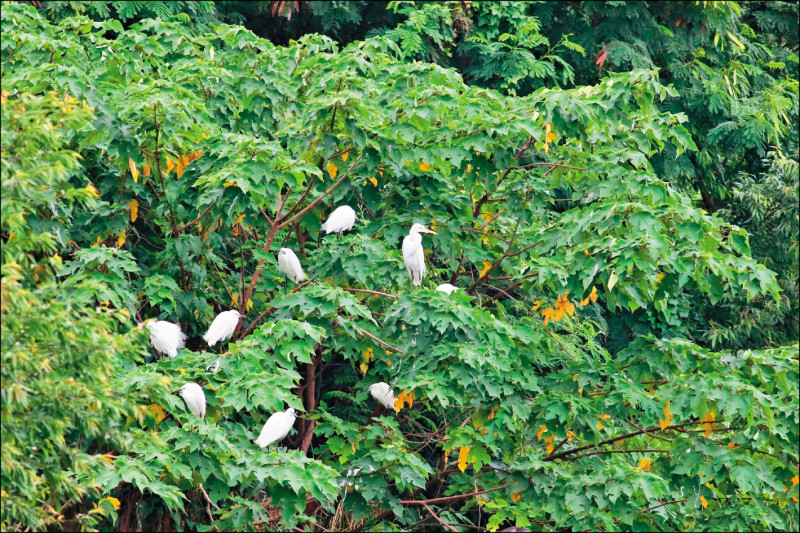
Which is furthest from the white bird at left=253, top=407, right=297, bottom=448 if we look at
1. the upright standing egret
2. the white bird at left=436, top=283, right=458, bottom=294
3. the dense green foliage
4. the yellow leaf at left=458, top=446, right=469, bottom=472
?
the upright standing egret

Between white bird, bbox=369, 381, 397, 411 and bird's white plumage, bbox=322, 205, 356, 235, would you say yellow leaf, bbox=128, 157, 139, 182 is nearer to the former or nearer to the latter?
bird's white plumage, bbox=322, 205, 356, 235

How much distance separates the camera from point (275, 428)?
5156mm

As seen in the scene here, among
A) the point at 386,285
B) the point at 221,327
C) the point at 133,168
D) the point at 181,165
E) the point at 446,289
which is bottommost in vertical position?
the point at 221,327

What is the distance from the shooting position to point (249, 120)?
6.05 m

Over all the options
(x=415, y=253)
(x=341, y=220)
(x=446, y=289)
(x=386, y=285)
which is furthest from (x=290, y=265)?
(x=446, y=289)

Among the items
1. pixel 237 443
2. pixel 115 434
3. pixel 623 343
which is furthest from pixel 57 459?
pixel 623 343

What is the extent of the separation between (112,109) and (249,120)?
0.90 metres

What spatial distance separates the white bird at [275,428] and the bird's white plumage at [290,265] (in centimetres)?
92

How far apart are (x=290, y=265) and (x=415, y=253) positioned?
73 cm

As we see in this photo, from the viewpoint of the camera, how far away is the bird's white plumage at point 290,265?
5.66 meters

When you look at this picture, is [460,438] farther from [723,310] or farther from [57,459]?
[723,310]

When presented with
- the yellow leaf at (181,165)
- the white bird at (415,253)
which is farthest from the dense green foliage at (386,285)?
the white bird at (415,253)

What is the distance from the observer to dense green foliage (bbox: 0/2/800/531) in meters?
4.77

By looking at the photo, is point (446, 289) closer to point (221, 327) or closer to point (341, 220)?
point (341, 220)
